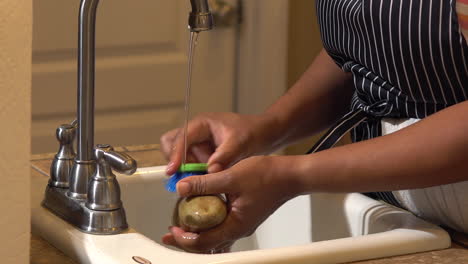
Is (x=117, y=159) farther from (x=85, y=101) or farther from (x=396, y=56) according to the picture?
(x=396, y=56)

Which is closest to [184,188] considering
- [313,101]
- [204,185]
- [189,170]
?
[204,185]

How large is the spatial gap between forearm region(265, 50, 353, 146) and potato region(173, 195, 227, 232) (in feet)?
0.95

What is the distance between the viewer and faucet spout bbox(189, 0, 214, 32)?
2.97 ft

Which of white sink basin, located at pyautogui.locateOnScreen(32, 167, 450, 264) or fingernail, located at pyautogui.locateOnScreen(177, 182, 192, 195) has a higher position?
fingernail, located at pyautogui.locateOnScreen(177, 182, 192, 195)

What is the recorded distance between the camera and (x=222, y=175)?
0.97 metres

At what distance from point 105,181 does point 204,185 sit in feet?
0.34

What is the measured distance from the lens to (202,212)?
0.97m

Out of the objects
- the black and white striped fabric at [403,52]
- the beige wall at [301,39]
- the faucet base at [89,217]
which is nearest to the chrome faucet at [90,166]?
the faucet base at [89,217]

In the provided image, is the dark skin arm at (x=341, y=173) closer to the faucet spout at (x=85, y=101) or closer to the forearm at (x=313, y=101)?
the faucet spout at (x=85, y=101)

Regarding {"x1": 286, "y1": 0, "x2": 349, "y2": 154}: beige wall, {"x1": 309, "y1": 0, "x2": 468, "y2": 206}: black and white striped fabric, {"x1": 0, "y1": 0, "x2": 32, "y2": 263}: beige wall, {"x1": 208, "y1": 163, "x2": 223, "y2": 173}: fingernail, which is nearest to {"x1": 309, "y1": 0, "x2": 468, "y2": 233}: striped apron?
{"x1": 309, "y1": 0, "x2": 468, "y2": 206}: black and white striped fabric

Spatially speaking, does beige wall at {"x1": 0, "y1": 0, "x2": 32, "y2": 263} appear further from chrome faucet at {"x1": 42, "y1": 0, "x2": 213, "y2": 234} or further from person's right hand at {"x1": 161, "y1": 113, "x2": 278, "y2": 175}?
person's right hand at {"x1": 161, "y1": 113, "x2": 278, "y2": 175}

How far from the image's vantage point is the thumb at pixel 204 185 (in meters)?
0.97

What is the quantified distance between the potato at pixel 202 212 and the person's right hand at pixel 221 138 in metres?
0.16

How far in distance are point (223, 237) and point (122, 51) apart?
154cm
